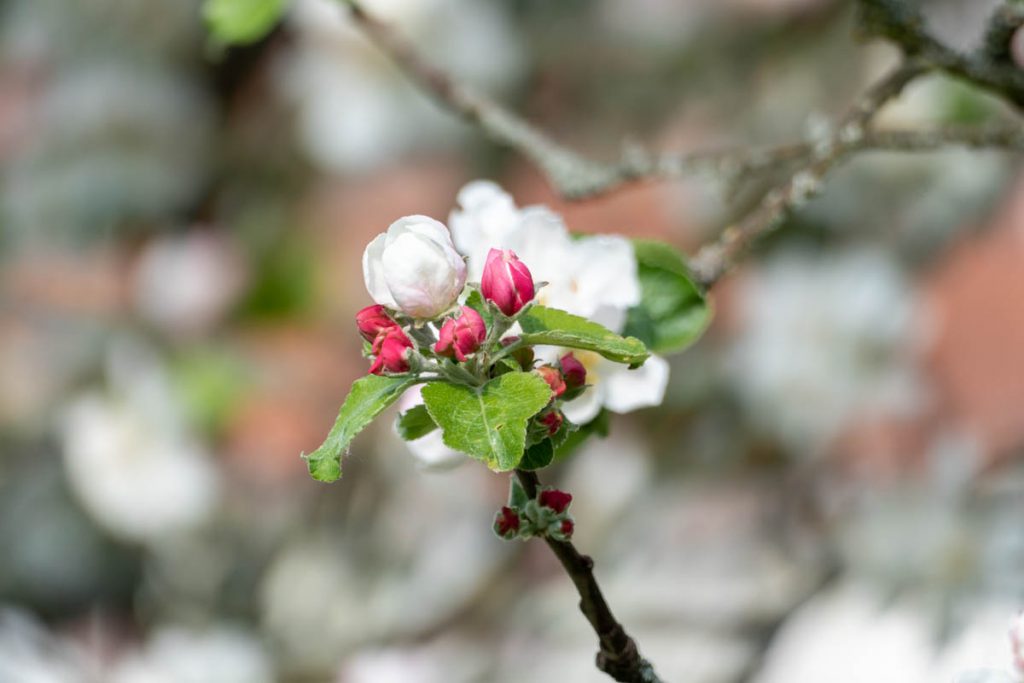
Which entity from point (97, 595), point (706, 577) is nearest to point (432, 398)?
point (706, 577)

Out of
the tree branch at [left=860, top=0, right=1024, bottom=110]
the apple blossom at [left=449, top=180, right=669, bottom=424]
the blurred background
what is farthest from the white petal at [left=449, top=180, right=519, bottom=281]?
the blurred background

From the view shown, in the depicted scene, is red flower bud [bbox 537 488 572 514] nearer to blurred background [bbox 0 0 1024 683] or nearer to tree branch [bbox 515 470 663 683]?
tree branch [bbox 515 470 663 683]

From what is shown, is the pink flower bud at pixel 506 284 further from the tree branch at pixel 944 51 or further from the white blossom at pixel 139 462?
the white blossom at pixel 139 462

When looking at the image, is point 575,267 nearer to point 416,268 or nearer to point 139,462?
point 416,268

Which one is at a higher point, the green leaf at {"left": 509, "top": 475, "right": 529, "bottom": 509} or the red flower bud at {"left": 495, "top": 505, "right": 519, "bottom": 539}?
the green leaf at {"left": 509, "top": 475, "right": 529, "bottom": 509}

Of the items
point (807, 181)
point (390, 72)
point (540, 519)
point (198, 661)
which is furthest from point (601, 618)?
point (390, 72)
